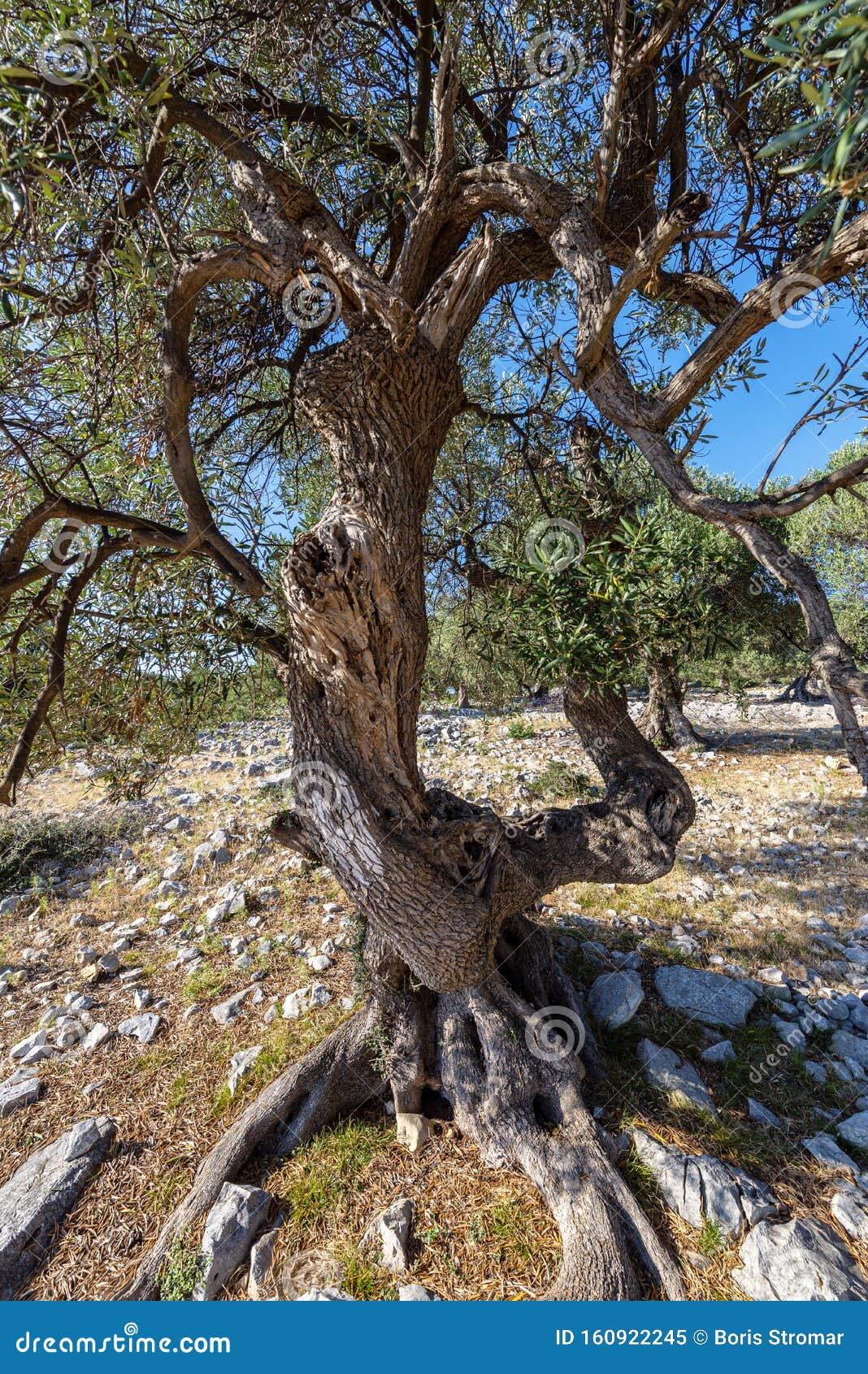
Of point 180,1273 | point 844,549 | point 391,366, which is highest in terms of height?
point 844,549

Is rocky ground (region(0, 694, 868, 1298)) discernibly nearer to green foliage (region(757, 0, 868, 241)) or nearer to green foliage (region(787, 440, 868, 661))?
green foliage (region(757, 0, 868, 241))

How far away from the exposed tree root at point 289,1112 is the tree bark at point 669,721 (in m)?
9.71

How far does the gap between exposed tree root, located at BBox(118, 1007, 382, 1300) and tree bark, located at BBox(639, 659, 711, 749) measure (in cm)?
971

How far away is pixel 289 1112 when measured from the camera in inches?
147

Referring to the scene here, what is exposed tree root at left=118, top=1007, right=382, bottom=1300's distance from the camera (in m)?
3.14

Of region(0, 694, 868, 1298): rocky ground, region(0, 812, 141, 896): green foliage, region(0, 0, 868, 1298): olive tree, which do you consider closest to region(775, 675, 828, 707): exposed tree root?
region(0, 694, 868, 1298): rocky ground

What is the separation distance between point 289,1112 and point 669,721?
10.9 m

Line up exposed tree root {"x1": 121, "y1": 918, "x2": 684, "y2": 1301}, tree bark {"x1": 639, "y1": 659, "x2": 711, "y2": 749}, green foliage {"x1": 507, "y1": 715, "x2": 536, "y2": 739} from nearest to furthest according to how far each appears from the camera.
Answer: exposed tree root {"x1": 121, "y1": 918, "x2": 684, "y2": 1301}, tree bark {"x1": 639, "y1": 659, "x2": 711, "y2": 749}, green foliage {"x1": 507, "y1": 715, "x2": 536, "y2": 739}

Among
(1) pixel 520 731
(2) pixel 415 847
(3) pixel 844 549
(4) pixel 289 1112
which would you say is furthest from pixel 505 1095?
(3) pixel 844 549

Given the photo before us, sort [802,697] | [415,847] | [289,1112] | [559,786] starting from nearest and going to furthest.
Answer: [415,847] < [289,1112] < [559,786] < [802,697]

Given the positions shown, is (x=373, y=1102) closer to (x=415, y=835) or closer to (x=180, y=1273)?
(x=180, y=1273)

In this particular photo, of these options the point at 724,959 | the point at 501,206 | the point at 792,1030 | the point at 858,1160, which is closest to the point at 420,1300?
the point at 858,1160

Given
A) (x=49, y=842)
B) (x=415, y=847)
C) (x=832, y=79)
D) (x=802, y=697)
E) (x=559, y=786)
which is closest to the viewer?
(x=832, y=79)

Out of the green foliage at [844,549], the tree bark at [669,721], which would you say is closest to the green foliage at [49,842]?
the tree bark at [669,721]
